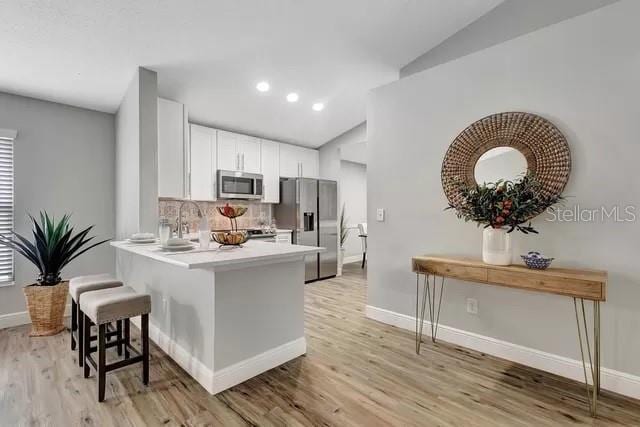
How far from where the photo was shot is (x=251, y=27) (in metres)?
2.74

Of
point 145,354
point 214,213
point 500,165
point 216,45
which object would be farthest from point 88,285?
point 500,165

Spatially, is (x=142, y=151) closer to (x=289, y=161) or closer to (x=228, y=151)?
(x=228, y=151)

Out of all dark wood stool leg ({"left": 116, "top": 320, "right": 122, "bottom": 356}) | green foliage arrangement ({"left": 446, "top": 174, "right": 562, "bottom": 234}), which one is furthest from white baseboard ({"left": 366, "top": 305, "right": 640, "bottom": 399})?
dark wood stool leg ({"left": 116, "top": 320, "right": 122, "bottom": 356})

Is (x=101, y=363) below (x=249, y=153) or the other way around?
below

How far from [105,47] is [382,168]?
9.04ft

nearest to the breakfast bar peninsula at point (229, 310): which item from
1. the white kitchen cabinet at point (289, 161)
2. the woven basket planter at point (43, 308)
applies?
the woven basket planter at point (43, 308)

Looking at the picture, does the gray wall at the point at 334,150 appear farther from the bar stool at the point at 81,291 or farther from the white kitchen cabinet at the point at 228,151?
the bar stool at the point at 81,291

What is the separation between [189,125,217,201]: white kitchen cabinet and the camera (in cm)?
433

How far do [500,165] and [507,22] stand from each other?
1.46 meters

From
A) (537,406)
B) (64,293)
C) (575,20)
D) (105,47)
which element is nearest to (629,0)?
(575,20)

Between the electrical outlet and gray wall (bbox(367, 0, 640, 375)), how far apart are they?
42 millimetres

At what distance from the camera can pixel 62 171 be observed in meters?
3.62

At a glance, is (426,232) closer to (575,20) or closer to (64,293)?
(575,20)

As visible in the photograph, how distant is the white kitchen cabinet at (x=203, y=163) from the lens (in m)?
4.33
